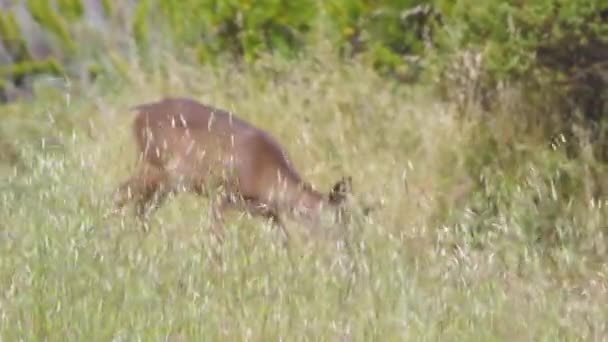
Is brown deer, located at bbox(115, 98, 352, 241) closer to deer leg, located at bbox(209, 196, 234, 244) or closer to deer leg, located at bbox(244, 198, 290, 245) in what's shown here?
deer leg, located at bbox(244, 198, 290, 245)

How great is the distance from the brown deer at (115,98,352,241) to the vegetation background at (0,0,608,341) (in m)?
0.16

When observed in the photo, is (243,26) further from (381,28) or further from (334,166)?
(334,166)

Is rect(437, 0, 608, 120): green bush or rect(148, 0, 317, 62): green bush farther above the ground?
rect(437, 0, 608, 120): green bush

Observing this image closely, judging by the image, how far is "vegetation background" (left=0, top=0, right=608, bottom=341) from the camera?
4.93 metres

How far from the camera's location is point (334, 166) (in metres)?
8.41

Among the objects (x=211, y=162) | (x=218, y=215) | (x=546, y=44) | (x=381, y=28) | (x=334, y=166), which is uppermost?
(x=546, y=44)

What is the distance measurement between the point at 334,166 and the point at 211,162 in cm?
108

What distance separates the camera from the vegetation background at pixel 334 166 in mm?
4930

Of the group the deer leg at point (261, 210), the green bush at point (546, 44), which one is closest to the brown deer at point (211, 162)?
the deer leg at point (261, 210)

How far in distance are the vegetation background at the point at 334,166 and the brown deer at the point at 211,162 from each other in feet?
0.53

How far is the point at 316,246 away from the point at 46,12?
20.3 feet

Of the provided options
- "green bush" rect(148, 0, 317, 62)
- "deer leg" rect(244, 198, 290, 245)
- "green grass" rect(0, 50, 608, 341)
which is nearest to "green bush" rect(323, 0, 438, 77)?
"green bush" rect(148, 0, 317, 62)

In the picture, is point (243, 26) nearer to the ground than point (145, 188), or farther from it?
farther from it

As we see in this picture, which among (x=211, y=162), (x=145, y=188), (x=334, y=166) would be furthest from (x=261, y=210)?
(x=334, y=166)
